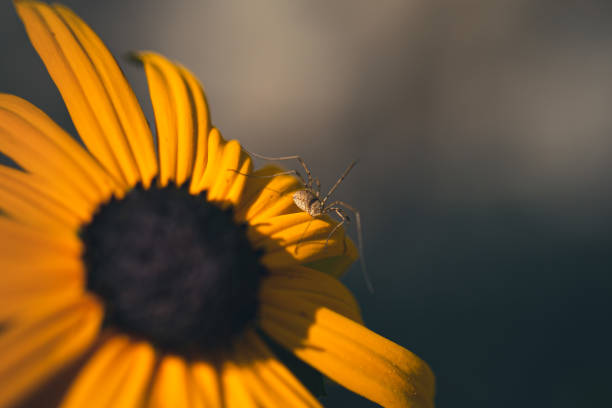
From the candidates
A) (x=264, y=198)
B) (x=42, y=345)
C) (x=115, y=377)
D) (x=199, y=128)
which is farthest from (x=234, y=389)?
(x=199, y=128)

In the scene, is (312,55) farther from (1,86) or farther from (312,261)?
(312,261)

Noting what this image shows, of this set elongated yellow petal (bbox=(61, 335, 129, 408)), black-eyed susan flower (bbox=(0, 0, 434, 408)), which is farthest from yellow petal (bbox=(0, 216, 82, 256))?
elongated yellow petal (bbox=(61, 335, 129, 408))

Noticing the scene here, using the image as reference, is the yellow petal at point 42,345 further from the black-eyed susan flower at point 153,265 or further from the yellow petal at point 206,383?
the yellow petal at point 206,383

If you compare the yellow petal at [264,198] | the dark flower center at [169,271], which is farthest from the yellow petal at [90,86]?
the yellow petal at [264,198]

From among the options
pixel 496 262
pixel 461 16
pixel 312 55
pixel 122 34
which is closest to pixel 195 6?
pixel 122 34

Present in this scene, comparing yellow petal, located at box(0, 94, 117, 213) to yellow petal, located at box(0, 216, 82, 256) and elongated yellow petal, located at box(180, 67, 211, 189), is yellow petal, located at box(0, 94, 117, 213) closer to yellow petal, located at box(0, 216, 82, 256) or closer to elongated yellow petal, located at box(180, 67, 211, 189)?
yellow petal, located at box(0, 216, 82, 256)

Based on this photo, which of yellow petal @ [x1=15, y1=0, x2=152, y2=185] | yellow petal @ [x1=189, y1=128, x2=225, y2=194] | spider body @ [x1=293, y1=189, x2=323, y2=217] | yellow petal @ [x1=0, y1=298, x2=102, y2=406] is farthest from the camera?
spider body @ [x1=293, y1=189, x2=323, y2=217]
